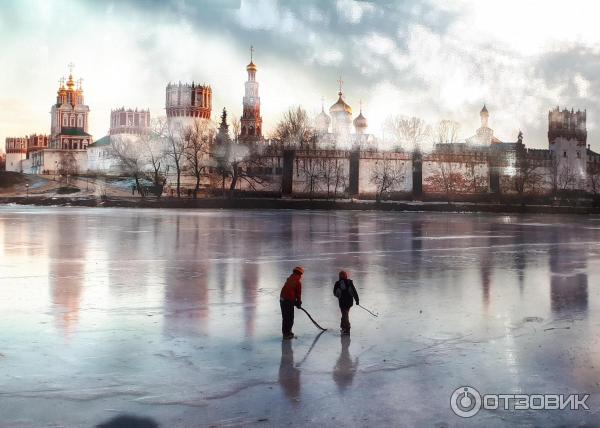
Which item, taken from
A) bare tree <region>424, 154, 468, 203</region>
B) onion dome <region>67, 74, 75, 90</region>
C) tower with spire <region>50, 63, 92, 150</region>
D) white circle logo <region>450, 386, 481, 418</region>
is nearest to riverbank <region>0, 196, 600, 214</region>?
bare tree <region>424, 154, 468, 203</region>

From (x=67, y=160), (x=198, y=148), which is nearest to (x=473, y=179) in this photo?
(x=198, y=148)

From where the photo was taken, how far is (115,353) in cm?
955

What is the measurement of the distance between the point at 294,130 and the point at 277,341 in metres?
89.2

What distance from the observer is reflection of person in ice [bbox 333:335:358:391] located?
8391 mm

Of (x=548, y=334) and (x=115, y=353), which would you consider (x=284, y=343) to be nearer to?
(x=115, y=353)

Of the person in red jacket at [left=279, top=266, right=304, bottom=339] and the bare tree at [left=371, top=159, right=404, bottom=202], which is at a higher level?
the bare tree at [left=371, top=159, right=404, bottom=202]

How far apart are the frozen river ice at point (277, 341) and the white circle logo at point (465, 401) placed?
11cm

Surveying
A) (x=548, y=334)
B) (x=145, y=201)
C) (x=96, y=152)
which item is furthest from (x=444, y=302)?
(x=96, y=152)

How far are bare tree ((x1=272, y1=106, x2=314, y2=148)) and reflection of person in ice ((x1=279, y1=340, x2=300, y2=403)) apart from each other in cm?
8492

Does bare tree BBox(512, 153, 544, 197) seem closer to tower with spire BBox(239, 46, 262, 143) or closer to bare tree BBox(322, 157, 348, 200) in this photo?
bare tree BBox(322, 157, 348, 200)

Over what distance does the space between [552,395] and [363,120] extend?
10854 centimetres

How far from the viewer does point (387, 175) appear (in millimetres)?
86938

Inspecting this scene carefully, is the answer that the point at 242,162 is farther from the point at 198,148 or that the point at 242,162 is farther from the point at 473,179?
the point at 473,179

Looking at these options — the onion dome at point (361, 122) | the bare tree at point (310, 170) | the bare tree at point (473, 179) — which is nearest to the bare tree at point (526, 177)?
the bare tree at point (473, 179)
